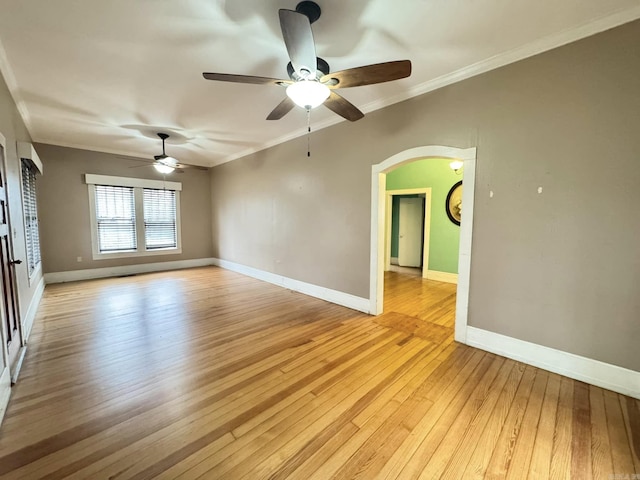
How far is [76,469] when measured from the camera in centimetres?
143

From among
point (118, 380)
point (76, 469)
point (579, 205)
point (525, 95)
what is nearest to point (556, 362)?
point (579, 205)

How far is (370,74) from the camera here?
196 centimetres

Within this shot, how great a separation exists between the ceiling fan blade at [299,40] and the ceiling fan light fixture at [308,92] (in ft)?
0.23

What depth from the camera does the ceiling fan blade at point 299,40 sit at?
152cm

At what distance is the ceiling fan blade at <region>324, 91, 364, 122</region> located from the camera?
2.37 m

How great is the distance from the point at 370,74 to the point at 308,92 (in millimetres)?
485

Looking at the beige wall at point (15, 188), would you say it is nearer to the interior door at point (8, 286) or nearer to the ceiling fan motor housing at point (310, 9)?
the interior door at point (8, 286)

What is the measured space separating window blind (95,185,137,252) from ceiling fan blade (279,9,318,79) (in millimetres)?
6288

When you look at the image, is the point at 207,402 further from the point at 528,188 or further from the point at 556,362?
the point at 528,188

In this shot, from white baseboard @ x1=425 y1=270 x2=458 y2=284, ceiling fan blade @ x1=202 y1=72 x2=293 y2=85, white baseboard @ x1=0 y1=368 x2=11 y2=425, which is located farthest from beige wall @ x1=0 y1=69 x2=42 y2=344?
white baseboard @ x1=425 y1=270 x2=458 y2=284

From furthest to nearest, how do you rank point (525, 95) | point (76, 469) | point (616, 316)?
point (525, 95)
point (616, 316)
point (76, 469)

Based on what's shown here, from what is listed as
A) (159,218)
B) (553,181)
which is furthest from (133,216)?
(553,181)

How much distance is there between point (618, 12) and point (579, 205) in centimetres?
144

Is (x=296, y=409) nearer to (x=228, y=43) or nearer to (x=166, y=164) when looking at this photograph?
(x=228, y=43)
